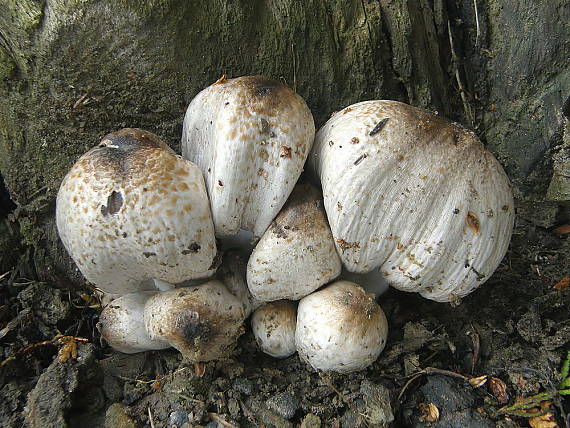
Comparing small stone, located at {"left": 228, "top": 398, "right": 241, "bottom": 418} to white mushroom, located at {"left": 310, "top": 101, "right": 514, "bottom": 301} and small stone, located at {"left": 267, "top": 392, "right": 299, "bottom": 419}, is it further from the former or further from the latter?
white mushroom, located at {"left": 310, "top": 101, "right": 514, "bottom": 301}

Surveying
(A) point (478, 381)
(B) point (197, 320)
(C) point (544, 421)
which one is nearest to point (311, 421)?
(B) point (197, 320)

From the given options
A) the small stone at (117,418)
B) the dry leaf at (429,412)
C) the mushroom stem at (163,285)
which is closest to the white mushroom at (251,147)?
the mushroom stem at (163,285)

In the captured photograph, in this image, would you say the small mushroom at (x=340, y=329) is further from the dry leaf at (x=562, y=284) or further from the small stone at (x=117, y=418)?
the dry leaf at (x=562, y=284)

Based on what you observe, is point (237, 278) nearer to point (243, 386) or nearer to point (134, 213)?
point (243, 386)

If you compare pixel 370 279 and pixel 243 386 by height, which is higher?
pixel 370 279

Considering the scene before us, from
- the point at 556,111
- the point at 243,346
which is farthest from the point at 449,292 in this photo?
→ the point at 556,111

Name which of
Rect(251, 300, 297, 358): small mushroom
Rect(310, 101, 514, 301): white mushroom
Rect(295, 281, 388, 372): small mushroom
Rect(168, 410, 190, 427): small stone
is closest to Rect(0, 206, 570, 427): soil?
Rect(168, 410, 190, 427): small stone

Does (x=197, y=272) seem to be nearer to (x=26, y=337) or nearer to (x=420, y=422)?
A: (x=26, y=337)
